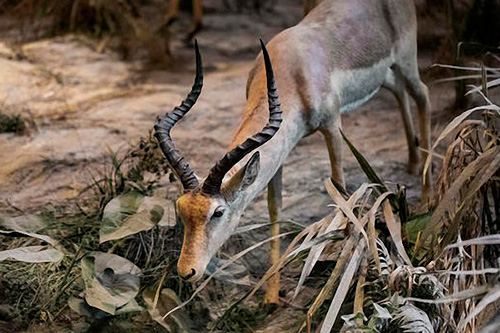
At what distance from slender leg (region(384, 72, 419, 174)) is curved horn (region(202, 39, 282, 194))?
5.50 feet

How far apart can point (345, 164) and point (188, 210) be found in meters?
2.14

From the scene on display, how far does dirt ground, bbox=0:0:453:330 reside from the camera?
4.94m

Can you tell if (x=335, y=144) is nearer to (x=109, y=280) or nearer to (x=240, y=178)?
(x=240, y=178)

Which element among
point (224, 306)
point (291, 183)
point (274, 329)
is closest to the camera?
point (274, 329)

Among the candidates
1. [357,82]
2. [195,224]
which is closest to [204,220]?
[195,224]

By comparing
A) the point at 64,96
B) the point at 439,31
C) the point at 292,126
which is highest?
the point at 292,126

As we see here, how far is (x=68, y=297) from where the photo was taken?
12.4 ft

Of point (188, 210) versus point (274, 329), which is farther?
point (274, 329)

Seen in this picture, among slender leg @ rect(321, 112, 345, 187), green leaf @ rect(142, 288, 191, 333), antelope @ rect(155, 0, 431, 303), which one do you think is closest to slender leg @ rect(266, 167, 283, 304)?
antelope @ rect(155, 0, 431, 303)

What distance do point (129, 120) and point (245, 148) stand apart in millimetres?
2843

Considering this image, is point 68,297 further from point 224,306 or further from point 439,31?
point 439,31

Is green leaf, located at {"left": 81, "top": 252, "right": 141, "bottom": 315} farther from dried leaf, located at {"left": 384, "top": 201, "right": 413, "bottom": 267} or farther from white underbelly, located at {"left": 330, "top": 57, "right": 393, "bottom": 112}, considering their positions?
white underbelly, located at {"left": 330, "top": 57, "right": 393, "bottom": 112}

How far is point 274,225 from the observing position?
13.5 ft

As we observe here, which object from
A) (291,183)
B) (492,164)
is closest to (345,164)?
(291,183)
